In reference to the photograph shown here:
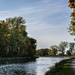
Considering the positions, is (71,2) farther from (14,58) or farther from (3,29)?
(14,58)

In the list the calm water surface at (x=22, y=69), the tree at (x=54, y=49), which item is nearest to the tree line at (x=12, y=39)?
the calm water surface at (x=22, y=69)

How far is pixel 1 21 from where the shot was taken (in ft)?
181

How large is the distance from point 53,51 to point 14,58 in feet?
364

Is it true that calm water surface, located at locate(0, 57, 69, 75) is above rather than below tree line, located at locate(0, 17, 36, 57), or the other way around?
below

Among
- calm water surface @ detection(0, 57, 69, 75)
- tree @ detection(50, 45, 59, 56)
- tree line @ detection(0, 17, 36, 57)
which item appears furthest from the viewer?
tree @ detection(50, 45, 59, 56)

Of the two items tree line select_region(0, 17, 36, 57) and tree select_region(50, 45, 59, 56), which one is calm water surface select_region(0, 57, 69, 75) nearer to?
tree line select_region(0, 17, 36, 57)

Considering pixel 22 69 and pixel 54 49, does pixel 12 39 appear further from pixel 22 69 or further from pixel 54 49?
pixel 54 49

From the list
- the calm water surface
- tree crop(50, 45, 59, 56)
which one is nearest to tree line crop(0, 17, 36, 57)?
the calm water surface

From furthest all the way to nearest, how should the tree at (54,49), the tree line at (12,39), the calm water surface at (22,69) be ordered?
the tree at (54,49), the tree line at (12,39), the calm water surface at (22,69)

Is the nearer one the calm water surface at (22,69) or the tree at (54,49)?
the calm water surface at (22,69)

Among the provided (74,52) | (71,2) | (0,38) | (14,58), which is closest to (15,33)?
(14,58)

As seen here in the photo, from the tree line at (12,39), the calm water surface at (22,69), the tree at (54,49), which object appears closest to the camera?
the calm water surface at (22,69)

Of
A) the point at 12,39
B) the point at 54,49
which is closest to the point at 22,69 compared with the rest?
the point at 12,39

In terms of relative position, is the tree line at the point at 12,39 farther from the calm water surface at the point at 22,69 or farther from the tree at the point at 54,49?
the tree at the point at 54,49
